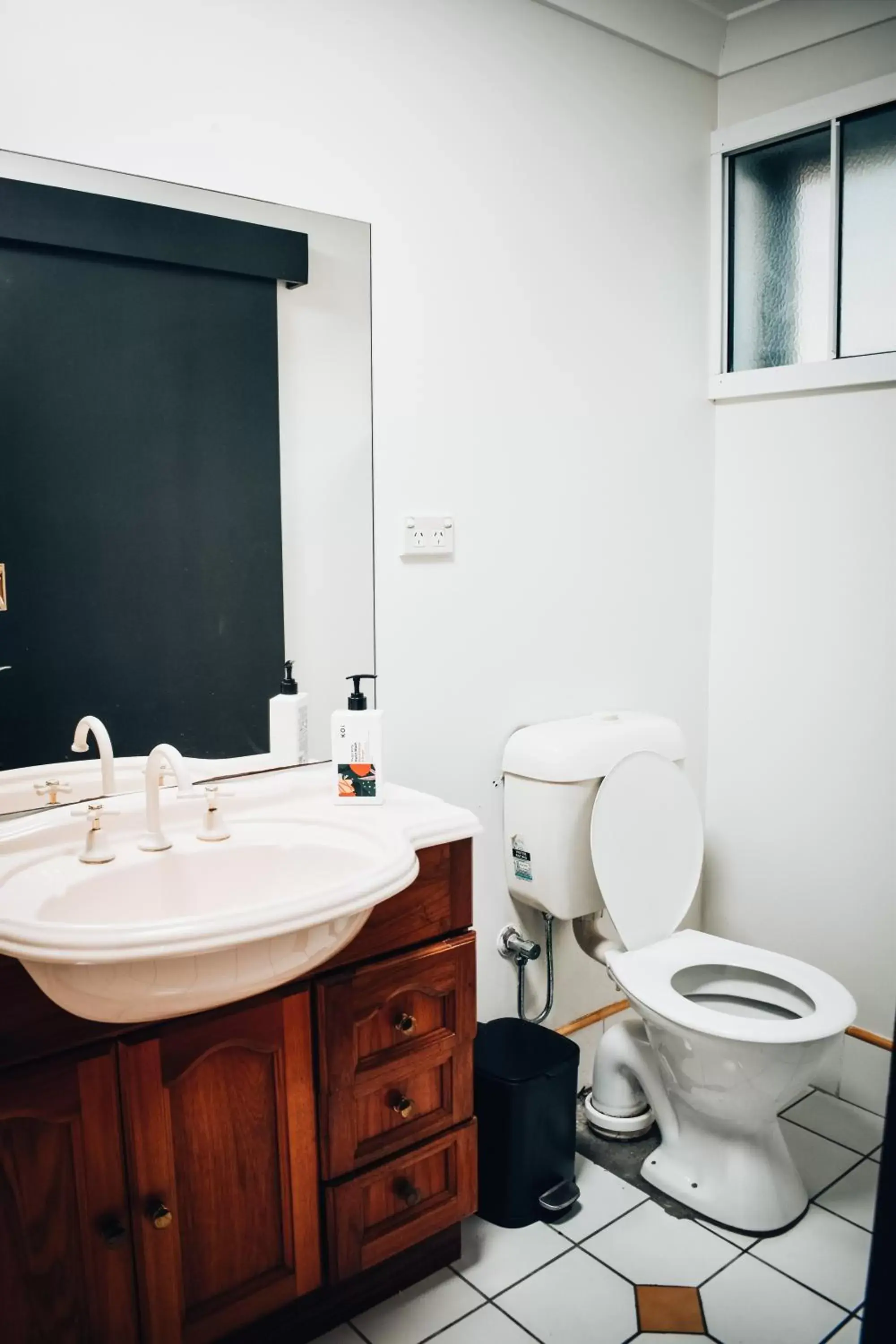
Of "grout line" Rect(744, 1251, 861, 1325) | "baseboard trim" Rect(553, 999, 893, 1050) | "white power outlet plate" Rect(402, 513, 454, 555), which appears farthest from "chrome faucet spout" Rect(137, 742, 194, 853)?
"grout line" Rect(744, 1251, 861, 1325)

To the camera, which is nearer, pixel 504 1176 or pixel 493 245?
pixel 504 1176

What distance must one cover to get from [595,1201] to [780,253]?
2.09 meters

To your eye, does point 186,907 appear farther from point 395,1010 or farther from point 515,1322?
point 515,1322

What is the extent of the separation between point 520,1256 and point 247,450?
1463 millimetres

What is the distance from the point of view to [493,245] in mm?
→ 2008

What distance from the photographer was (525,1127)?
1791 mm

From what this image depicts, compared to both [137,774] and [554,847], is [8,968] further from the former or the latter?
[554,847]

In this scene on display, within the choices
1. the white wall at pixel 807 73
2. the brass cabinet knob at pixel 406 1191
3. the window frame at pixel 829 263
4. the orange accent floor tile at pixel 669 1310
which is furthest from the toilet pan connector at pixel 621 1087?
the white wall at pixel 807 73

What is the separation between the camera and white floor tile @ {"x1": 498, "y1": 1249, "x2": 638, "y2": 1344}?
Answer: 1576 mm

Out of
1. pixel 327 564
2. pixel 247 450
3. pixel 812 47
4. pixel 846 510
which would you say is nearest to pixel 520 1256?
pixel 327 564

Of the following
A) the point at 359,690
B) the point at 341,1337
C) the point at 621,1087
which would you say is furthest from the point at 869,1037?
the point at 359,690

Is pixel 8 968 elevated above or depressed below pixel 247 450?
below

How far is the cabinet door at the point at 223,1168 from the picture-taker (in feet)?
4.20

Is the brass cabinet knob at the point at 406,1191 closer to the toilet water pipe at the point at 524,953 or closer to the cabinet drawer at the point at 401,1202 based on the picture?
the cabinet drawer at the point at 401,1202
